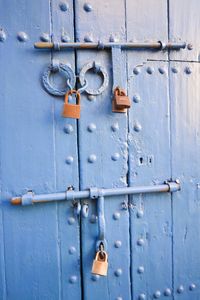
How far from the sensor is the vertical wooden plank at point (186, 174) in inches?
33.5

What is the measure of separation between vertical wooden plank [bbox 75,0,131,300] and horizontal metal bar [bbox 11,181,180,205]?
0.03 m

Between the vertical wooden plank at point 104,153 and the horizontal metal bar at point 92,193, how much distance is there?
3 cm

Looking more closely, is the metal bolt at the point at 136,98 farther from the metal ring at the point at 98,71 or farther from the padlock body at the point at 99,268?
the padlock body at the point at 99,268

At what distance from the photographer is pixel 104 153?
807 mm

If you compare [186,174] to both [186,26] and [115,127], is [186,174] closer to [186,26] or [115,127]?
[115,127]

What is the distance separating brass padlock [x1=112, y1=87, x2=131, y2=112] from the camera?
2.46 ft

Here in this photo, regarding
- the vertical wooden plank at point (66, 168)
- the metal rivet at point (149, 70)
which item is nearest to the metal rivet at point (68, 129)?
the vertical wooden plank at point (66, 168)

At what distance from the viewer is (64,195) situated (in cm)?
75

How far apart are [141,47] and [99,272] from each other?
685 mm

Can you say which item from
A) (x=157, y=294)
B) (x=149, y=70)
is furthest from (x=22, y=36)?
(x=157, y=294)

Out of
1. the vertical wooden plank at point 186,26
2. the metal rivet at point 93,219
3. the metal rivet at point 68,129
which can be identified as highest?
the vertical wooden plank at point 186,26

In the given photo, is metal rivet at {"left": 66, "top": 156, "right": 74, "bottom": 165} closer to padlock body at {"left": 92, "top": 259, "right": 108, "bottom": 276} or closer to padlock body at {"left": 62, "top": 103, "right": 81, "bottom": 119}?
padlock body at {"left": 62, "top": 103, "right": 81, "bottom": 119}

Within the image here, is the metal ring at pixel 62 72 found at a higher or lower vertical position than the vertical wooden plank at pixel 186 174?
higher

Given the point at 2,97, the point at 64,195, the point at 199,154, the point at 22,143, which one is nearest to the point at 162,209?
the point at 199,154
